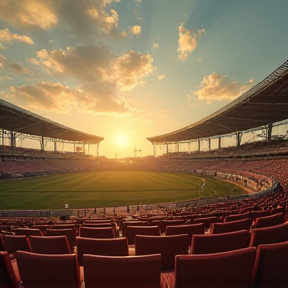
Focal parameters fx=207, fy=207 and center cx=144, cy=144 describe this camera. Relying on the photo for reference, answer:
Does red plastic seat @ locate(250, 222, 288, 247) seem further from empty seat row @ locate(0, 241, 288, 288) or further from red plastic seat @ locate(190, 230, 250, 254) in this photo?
empty seat row @ locate(0, 241, 288, 288)

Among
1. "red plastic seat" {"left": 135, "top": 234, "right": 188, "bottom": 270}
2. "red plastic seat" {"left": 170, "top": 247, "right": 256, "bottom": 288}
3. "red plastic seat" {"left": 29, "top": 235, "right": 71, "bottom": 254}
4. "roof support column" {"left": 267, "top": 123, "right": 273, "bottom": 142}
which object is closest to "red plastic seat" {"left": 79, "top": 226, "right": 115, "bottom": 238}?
"red plastic seat" {"left": 29, "top": 235, "right": 71, "bottom": 254}

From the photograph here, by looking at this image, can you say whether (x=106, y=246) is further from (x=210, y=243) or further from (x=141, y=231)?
(x=141, y=231)

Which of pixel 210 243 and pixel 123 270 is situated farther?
pixel 210 243

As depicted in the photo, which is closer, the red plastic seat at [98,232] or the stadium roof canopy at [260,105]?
the red plastic seat at [98,232]

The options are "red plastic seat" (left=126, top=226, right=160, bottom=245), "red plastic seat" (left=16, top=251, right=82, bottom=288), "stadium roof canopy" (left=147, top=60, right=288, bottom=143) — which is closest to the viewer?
"red plastic seat" (left=16, top=251, right=82, bottom=288)

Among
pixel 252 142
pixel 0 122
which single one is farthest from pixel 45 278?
pixel 252 142

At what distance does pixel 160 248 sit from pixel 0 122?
74418 mm

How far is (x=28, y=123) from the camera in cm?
6738

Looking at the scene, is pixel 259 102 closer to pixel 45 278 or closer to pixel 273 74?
pixel 273 74

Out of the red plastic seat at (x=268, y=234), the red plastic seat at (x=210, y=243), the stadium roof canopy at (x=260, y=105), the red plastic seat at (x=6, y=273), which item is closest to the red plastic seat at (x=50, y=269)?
the red plastic seat at (x=6, y=273)

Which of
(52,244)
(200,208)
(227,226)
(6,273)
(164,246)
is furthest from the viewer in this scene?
(200,208)

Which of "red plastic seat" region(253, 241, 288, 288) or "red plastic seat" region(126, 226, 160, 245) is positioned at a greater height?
"red plastic seat" region(253, 241, 288, 288)

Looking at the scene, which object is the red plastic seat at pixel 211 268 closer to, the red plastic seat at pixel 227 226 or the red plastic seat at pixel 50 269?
the red plastic seat at pixel 50 269

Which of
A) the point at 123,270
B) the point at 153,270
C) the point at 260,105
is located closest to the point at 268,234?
the point at 153,270
